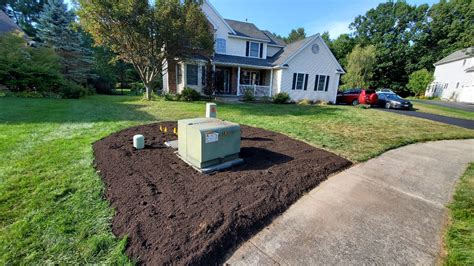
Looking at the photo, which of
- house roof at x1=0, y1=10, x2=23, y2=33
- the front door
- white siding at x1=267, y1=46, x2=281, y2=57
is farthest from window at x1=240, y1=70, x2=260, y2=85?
house roof at x1=0, y1=10, x2=23, y2=33

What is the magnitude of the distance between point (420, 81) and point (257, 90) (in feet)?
102

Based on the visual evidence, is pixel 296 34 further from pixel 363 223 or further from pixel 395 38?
pixel 363 223

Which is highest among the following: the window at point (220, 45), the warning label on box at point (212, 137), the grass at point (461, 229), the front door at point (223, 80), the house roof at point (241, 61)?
the window at point (220, 45)

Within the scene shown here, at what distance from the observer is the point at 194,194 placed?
2.96 metres

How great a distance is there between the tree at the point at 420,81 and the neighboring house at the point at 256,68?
23.2 metres

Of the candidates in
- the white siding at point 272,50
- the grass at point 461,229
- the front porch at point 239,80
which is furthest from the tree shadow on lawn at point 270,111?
the white siding at point 272,50

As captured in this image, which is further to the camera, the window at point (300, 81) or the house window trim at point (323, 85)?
the house window trim at point (323, 85)

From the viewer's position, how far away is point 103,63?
29.9 metres

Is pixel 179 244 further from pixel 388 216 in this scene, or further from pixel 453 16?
pixel 453 16

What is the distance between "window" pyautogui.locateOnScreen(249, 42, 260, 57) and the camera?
19.2 meters

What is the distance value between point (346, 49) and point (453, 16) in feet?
53.2

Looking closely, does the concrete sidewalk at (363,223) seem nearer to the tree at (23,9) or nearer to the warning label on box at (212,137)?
the warning label on box at (212,137)

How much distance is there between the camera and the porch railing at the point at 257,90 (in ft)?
57.6

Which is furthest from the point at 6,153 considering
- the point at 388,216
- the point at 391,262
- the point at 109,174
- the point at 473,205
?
the point at 473,205
